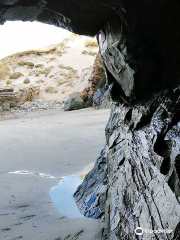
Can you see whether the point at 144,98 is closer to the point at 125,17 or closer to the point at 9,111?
the point at 125,17

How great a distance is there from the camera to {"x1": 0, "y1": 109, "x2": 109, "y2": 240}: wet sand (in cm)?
271

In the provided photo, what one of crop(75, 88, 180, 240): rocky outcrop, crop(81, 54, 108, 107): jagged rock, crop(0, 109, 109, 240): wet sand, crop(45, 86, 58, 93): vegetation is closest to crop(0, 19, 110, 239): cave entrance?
crop(0, 109, 109, 240): wet sand

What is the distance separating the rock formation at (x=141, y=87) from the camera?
1.76 m

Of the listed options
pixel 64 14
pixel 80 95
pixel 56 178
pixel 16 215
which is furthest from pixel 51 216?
pixel 80 95

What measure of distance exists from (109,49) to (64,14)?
492 mm

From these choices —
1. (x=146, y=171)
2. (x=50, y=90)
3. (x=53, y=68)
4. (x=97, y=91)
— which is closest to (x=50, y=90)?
A: (x=50, y=90)

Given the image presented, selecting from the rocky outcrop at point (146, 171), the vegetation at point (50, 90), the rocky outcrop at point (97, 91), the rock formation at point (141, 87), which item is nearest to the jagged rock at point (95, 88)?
the rocky outcrop at point (97, 91)

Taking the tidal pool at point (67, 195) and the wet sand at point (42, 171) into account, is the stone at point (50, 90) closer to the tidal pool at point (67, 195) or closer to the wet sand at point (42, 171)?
the wet sand at point (42, 171)

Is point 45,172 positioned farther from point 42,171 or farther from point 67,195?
point 67,195

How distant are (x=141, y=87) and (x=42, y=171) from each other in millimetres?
3046

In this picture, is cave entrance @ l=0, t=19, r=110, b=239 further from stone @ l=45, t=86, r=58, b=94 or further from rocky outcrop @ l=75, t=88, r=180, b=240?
stone @ l=45, t=86, r=58, b=94

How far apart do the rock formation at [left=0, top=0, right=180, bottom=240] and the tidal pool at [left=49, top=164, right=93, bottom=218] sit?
848mm

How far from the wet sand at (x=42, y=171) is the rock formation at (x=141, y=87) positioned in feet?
2.09

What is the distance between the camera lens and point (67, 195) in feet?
12.3
